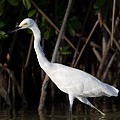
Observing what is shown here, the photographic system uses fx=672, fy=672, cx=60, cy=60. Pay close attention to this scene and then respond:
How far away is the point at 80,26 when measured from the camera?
1287 centimetres

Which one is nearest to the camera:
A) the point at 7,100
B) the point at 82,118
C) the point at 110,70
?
the point at 82,118

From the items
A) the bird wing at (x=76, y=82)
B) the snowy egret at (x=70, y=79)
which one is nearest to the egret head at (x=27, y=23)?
the snowy egret at (x=70, y=79)

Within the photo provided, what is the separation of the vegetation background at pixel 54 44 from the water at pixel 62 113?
44cm

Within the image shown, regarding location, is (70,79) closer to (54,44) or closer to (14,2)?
(14,2)

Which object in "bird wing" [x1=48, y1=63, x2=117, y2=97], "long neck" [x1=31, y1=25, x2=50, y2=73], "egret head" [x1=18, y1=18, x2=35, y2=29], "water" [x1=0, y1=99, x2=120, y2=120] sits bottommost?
"water" [x1=0, y1=99, x2=120, y2=120]

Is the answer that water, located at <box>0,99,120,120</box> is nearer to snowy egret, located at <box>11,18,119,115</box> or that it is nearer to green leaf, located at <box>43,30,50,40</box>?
snowy egret, located at <box>11,18,119,115</box>

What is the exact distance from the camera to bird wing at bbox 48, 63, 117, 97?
1100 centimetres

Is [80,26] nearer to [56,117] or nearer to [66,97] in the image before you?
[66,97]

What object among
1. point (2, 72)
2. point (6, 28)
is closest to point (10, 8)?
point (6, 28)

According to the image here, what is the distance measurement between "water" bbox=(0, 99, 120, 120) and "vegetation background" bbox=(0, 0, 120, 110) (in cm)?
44

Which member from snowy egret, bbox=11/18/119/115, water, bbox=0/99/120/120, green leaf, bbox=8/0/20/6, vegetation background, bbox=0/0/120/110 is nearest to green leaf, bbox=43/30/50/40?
vegetation background, bbox=0/0/120/110

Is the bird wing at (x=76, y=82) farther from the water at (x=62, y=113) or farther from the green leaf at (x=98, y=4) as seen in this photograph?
the green leaf at (x=98, y=4)

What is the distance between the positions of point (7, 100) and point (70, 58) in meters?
1.91

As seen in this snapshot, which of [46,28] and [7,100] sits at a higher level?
[46,28]
